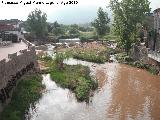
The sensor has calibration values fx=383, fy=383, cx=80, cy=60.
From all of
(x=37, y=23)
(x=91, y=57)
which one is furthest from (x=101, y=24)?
(x=91, y=57)

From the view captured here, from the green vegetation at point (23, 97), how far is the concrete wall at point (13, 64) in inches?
65.9

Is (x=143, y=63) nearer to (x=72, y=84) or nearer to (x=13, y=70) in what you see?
(x=72, y=84)

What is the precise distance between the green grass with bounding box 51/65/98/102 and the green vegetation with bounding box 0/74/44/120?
2.62 meters

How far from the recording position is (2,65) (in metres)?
32.9

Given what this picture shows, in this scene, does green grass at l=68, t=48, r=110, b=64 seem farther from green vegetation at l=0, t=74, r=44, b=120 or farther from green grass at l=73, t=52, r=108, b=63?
green vegetation at l=0, t=74, r=44, b=120

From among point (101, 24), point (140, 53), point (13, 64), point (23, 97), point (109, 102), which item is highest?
point (101, 24)

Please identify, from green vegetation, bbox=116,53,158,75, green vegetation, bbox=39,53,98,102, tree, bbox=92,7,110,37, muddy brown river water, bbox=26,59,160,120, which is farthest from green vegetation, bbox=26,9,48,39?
muddy brown river water, bbox=26,59,160,120

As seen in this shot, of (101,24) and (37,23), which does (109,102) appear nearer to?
(37,23)

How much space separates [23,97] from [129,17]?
3588cm

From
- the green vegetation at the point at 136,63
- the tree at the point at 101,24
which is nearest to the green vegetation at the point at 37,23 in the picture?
the tree at the point at 101,24

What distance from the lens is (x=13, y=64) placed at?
124 ft

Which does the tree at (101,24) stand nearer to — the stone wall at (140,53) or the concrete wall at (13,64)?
the stone wall at (140,53)

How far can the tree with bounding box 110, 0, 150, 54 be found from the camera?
2643 inches

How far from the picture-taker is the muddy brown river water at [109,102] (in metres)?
33.1
